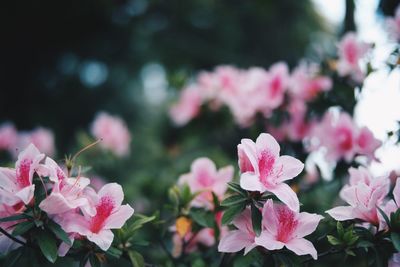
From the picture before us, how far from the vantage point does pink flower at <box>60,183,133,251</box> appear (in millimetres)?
1177

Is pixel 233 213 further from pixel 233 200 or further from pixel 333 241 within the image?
pixel 333 241

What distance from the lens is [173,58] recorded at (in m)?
4.57

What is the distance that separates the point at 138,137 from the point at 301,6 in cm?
219

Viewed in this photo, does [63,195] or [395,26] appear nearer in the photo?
[63,195]

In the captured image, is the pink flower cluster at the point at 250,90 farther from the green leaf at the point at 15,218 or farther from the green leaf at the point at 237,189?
the green leaf at the point at 15,218

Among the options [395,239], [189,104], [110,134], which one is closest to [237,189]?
[395,239]

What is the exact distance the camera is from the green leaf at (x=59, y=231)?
3.78ft

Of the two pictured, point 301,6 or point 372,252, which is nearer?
point 372,252

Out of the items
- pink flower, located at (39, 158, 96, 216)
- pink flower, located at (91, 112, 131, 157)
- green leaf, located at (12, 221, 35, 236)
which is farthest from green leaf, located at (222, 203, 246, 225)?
pink flower, located at (91, 112, 131, 157)

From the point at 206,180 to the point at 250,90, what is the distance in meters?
0.81

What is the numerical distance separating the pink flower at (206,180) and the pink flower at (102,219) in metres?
0.38

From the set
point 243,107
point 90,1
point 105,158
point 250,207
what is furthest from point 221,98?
point 90,1

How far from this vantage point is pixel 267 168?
48.2 inches

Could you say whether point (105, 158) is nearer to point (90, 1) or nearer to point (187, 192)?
point (187, 192)
